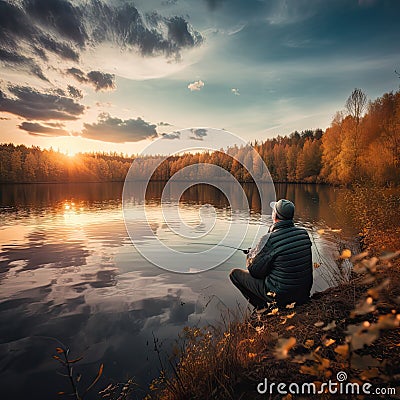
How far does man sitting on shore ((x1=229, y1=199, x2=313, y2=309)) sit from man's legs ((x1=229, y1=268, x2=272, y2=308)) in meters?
0.21

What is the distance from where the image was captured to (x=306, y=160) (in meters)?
77.2

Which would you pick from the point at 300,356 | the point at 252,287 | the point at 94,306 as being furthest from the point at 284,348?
the point at 94,306

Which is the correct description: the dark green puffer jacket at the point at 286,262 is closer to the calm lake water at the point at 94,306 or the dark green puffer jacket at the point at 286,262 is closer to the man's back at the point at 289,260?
the man's back at the point at 289,260

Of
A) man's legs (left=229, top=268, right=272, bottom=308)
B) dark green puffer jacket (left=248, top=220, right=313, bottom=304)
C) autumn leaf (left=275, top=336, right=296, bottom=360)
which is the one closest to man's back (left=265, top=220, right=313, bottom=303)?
dark green puffer jacket (left=248, top=220, right=313, bottom=304)

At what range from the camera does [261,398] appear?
2.87m

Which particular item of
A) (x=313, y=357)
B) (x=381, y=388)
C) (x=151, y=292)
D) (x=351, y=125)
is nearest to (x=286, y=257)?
(x=381, y=388)

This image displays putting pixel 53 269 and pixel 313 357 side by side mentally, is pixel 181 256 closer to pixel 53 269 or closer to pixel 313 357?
pixel 53 269

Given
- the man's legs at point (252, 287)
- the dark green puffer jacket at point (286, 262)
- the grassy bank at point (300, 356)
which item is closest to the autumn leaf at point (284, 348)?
the grassy bank at point (300, 356)

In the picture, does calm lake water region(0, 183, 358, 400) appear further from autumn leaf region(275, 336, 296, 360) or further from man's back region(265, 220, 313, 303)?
autumn leaf region(275, 336, 296, 360)

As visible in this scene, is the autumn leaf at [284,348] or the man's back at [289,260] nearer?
the autumn leaf at [284,348]

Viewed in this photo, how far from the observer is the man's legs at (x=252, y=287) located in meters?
5.54

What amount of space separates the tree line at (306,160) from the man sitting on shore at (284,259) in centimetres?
157

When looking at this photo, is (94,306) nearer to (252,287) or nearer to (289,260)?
(252,287)

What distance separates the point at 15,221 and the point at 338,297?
21449mm
